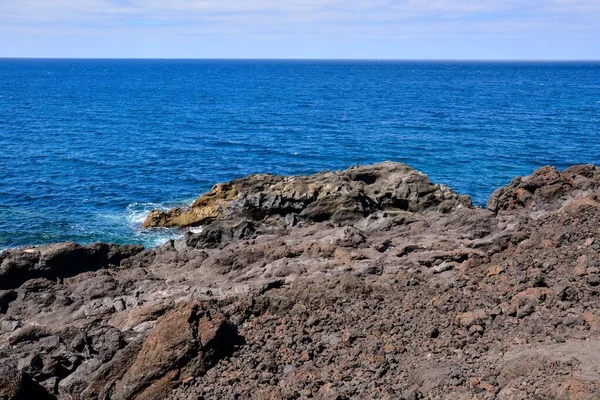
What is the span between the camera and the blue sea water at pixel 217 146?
50.5 metres

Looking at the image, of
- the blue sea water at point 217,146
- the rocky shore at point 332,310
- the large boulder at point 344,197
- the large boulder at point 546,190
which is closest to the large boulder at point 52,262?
the rocky shore at point 332,310

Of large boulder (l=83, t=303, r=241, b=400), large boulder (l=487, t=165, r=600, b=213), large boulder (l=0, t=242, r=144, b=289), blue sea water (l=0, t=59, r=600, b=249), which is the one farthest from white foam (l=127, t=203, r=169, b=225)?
large boulder (l=83, t=303, r=241, b=400)

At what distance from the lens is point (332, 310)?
20094mm

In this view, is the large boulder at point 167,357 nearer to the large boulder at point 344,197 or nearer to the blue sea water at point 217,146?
the large boulder at point 344,197

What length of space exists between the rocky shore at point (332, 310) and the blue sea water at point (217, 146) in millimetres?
17187

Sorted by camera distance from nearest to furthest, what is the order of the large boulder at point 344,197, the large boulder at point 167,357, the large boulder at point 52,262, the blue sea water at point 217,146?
the large boulder at point 167,357 < the large boulder at point 52,262 < the large boulder at point 344,197 < the blue sea water at point 217,146

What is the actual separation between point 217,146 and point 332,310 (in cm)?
5878

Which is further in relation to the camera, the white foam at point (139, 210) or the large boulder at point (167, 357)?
the white foam at point (139, 210)

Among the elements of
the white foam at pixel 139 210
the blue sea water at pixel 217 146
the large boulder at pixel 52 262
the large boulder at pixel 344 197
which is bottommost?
the white foam at pixel 139 210

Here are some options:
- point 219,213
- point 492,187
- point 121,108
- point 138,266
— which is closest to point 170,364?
point 138,266

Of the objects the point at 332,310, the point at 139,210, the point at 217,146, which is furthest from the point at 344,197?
the point at 217,146

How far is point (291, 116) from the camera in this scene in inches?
4102

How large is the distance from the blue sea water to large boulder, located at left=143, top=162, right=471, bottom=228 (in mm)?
7825

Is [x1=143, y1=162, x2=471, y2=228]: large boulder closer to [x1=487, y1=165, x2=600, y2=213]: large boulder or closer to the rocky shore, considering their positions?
the rocky shore
